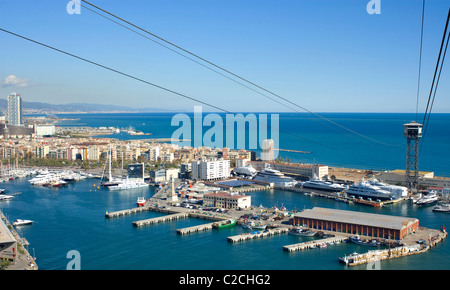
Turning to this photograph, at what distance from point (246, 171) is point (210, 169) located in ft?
4.00

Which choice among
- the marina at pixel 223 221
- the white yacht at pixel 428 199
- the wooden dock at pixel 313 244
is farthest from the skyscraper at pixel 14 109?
the wooden dock at pixel 313 244

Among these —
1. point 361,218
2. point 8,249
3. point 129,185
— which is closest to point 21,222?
point 8,249

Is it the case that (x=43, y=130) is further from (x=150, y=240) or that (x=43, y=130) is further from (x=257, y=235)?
(x=257, y=235)

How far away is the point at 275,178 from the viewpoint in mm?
10992

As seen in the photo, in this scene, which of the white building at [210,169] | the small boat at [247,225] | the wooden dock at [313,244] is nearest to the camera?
the wooden dock at [313,244]

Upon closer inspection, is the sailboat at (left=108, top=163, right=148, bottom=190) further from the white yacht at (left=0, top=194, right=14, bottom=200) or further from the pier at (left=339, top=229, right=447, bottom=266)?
the pier at (left=339, top=229, right=447, bottom=266)

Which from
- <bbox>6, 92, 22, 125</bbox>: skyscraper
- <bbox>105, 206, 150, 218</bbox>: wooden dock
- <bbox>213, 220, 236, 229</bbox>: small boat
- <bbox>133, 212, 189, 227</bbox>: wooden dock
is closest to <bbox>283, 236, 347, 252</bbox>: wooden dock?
<bbox>213, 220, 236, 229</bbox>: small boat

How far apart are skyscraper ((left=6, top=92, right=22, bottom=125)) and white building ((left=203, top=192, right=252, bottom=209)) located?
86.6 feet

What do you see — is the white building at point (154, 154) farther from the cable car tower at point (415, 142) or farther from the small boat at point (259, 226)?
the small boat at point (259, 226)

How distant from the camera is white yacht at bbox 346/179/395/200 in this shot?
8.76m

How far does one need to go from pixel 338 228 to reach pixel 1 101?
57.3 m

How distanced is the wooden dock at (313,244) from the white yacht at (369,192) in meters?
3.38

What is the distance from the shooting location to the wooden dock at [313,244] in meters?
5.34
